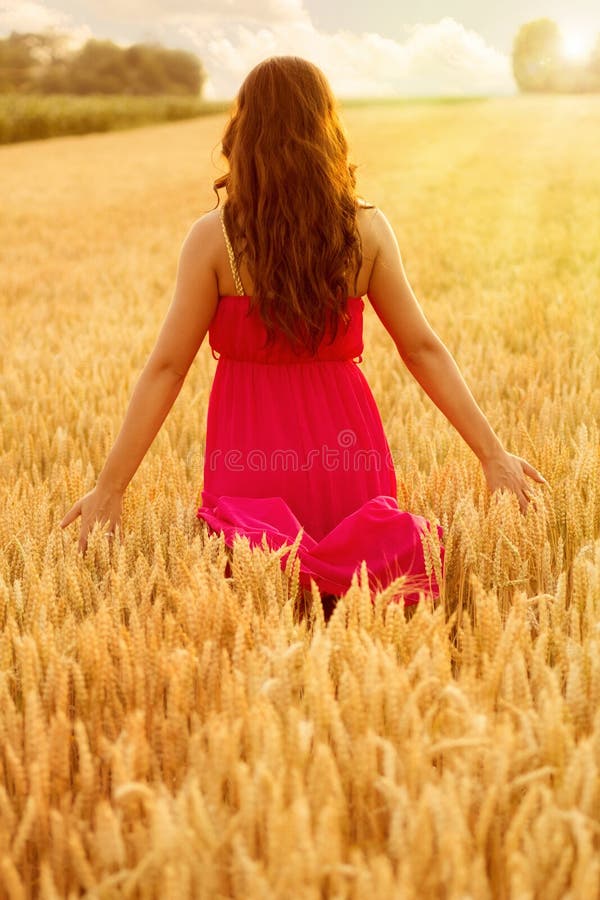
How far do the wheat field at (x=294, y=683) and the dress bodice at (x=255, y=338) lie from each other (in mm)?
366

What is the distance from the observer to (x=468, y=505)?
193cm

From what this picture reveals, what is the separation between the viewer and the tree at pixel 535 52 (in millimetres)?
80750

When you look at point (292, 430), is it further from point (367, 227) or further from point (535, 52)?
point (535, 52)

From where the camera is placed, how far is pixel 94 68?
60562 millimetres

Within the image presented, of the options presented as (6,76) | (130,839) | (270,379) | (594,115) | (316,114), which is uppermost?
(6,76)

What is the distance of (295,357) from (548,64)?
86568mm

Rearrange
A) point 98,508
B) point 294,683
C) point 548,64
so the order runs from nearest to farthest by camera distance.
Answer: point 294,683
point 98,508
point 548,64

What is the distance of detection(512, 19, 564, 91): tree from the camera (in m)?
80.8

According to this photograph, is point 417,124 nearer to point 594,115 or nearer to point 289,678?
point 594,115

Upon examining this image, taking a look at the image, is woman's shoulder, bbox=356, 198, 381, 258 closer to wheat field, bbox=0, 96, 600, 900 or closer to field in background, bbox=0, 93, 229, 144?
wheat field, bbox=0, 96, 600, 900

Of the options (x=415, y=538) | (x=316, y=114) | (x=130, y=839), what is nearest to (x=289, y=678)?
(x=130, y=839)

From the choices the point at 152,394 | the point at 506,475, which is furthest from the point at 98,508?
the point at 506,475

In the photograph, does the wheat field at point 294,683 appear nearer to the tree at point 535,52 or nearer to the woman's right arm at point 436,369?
the woman's right arm at point 436,369

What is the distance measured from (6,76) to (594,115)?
118 ft
